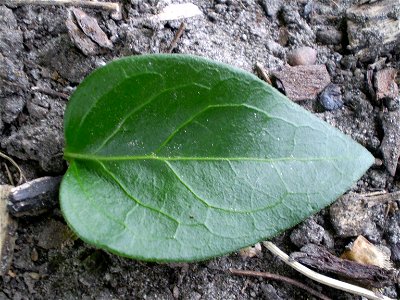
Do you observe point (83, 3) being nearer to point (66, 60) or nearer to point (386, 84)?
point (66, 60)

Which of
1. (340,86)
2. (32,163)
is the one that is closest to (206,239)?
(32,163)

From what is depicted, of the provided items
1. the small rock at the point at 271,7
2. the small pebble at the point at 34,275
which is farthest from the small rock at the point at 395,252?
the small pebble at the point at 34,275

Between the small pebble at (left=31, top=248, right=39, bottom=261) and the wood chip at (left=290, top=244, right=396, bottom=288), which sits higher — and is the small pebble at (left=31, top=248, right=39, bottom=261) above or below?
below

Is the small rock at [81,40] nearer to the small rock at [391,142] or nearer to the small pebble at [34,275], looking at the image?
the small pebble at [34,275]

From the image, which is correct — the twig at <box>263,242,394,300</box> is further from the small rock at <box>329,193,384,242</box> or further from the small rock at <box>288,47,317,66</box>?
the small rock at <box>288,47,317,66</box>

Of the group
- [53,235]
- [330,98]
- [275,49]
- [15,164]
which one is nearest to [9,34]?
[15,164]

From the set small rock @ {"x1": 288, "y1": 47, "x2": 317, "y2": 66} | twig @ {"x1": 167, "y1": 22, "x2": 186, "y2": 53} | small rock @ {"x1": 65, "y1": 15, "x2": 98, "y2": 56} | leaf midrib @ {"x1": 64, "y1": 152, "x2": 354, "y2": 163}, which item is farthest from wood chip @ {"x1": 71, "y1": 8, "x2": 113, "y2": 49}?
small rock @ {"x1": 288, "y1": 47, "x2": 317, "y2": 66}
